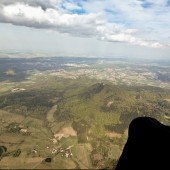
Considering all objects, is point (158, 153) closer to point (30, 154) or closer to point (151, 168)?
point (151, 168)

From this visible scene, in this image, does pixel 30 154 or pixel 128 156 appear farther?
pixel 30 154

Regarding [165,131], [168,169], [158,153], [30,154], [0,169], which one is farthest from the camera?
[30,154]

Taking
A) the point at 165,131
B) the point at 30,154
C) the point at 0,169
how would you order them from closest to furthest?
the point at 165,131 < the point at 0,169 < the point at 30,154

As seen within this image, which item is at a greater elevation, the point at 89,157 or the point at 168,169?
the point at 168,169

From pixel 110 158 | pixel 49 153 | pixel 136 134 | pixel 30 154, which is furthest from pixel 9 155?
pixel 136 134

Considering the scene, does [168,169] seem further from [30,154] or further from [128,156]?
[30,154]

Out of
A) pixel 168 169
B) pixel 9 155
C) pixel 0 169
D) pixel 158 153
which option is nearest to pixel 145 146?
pixel 158 153

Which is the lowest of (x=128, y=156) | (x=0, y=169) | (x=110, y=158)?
(x=110, y=158)
